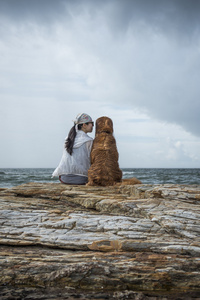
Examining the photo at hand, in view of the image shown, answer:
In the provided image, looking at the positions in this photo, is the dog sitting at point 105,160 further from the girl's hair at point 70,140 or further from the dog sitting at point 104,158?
the girl's hair at point 70,140

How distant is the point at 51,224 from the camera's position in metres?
4.18

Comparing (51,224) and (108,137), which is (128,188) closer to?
(108,137)

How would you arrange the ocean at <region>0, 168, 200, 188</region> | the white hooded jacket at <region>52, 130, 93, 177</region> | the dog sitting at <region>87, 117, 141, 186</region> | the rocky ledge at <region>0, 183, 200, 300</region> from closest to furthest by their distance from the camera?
the rocky ledge at <region>0, 183, 200, 300</region>
the dog sitting at <region>87, 117, 141, 186</region>
the white hooded jacket at <region>52, 130, 93, 177</region>
the ocean at <region>0, 168, 200, 188</region>

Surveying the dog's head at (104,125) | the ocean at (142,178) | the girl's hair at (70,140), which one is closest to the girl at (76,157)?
the girl's hair at (70,140)

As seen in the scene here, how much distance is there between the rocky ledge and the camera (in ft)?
10.5

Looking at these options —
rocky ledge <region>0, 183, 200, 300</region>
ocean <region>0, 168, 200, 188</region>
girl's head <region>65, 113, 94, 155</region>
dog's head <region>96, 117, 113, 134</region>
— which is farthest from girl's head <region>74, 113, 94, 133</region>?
ocean <region>0, 168, 200, 188</region>

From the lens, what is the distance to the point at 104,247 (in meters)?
3.66

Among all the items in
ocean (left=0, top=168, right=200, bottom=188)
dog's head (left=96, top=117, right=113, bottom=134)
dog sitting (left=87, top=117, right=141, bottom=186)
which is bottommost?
ocean (left=0, top=168, right=200, bottom=188)

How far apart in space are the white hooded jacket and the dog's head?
1.34 feet

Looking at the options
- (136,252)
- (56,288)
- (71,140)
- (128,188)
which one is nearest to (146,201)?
(128,188)

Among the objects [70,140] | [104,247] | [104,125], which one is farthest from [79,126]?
[104,247]

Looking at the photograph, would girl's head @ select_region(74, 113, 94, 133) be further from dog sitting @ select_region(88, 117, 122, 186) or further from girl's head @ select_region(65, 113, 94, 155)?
dog sitting @ select_region(88, 117, 122, 186)

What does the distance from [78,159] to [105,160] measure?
912 millimetres

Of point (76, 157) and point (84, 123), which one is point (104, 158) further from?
point (84, 123)
